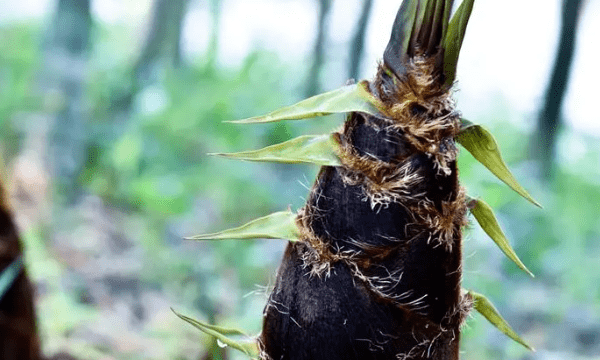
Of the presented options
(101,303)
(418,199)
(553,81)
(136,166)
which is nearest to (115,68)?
(136,166)

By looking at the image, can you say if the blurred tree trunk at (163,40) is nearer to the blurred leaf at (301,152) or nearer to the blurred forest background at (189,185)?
the blurred forest background at (189,185)

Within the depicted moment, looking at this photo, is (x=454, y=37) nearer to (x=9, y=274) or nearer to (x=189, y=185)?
(x=9, y=274)

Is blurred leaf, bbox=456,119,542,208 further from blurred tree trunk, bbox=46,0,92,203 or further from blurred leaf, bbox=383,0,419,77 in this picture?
blurred tree trunk, bbox=46,0,92,203

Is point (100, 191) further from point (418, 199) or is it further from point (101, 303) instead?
point (418, 199)

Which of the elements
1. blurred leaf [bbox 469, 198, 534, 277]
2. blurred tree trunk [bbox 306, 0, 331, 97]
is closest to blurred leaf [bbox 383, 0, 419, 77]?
blurred leaf [bbox 469, 198, 534, 277]

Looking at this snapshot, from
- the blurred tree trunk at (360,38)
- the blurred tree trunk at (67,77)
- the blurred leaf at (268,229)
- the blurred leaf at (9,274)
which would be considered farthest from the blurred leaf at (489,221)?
the blurred tree trunk at (67,77)

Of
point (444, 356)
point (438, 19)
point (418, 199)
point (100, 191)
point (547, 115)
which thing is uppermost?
point (438, 19)
